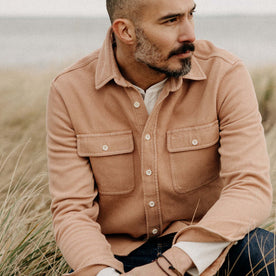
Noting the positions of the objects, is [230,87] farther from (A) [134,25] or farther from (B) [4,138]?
(B) [4,138]

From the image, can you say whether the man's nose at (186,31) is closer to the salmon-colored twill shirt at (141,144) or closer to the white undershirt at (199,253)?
the salmon-colored twill shirt at (141,144)

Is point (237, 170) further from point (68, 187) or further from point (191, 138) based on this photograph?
point (68, 187)

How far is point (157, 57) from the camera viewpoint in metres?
2.57

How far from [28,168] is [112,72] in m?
1.91

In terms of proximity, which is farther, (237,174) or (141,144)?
(141,144)

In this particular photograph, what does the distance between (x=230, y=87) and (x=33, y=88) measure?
13.0 feet

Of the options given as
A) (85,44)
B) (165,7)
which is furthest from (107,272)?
(85,44)

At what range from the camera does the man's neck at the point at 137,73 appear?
267 centimetres

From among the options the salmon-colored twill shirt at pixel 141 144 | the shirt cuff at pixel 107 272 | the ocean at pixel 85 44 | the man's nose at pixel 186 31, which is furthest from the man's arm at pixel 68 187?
the ocean at pixel 85 44

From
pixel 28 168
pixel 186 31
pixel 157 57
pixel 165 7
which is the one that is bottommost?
pixel 28 168

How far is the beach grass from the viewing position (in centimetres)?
290

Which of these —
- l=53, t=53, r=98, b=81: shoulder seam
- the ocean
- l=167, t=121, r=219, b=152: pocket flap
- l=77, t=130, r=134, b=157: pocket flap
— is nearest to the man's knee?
l=167, t=121, r=219, b=152: pocket flap

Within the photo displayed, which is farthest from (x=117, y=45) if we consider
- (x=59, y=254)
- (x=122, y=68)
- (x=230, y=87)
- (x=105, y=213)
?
(x=59, y=254)

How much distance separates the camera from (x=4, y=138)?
502cm
